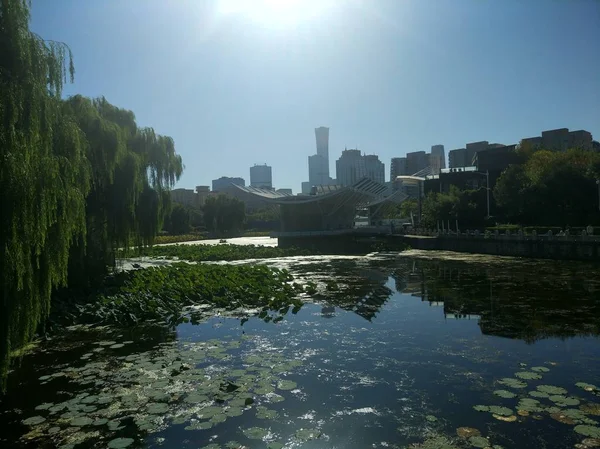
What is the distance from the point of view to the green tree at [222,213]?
8119cm

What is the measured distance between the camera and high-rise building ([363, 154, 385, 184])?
18726cm

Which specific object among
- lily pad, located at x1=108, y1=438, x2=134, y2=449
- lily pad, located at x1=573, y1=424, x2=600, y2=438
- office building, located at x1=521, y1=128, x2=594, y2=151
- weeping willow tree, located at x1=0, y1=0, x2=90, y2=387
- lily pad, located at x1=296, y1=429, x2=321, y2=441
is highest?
office building, located at x1=521, y1=128, x2=594, y2=151

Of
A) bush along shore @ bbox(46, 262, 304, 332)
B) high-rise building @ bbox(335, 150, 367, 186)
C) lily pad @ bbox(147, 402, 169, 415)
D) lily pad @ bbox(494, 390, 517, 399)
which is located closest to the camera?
lily pad @ bbox(147, 402, 169, 415)

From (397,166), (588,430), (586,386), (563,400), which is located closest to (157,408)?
(588,430)

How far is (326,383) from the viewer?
7500 mm

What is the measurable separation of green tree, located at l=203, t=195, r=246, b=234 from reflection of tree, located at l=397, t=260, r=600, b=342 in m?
59.3

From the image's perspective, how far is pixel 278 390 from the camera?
7.20 meters

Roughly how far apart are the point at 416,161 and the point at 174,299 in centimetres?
14068

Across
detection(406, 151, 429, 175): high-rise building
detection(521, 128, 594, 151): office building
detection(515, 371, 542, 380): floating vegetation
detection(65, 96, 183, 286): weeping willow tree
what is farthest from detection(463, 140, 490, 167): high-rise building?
detection(515, 371, 542, 380): floating vegetation

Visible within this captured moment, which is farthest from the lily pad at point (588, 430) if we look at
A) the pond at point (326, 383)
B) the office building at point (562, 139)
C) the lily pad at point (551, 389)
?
the office building at point (562, 139)

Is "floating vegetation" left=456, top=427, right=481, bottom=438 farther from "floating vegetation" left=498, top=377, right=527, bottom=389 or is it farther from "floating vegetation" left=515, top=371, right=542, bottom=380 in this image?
"floating vegetation" left=515, top=371, right=542, bottom=380

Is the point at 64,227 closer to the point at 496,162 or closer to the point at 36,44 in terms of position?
the point at 36,44

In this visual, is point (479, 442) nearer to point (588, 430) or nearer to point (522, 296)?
point (588, 430)

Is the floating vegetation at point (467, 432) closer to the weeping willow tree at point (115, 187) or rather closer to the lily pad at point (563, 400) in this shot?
the lily pad at point (563, 400)
